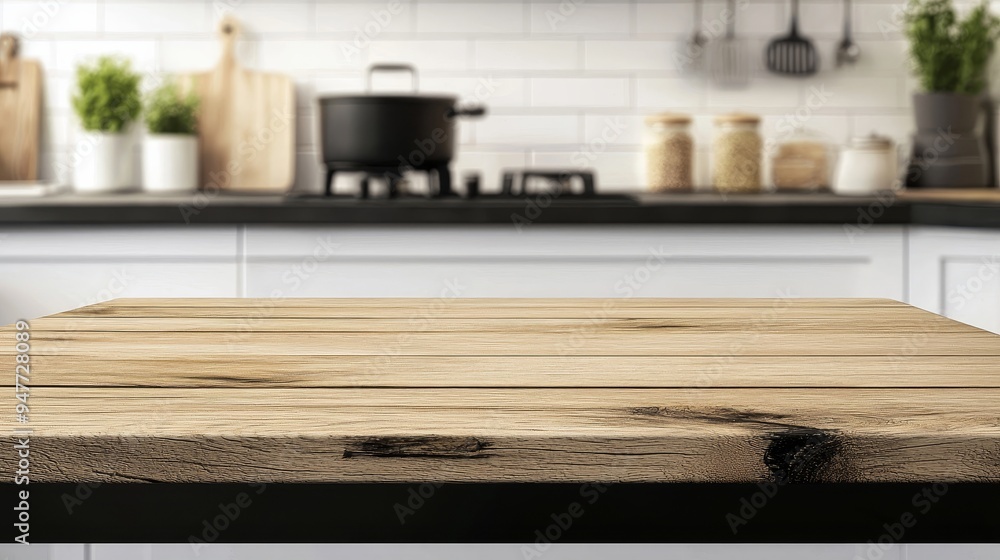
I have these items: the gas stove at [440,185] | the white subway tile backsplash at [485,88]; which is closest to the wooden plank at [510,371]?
the gas stove at [440,185]

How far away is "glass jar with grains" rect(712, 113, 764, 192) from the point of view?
2.59 m

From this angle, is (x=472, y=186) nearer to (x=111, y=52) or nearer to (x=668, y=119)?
(x=668, y=119)

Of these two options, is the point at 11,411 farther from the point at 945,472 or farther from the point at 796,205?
the point at 796,205

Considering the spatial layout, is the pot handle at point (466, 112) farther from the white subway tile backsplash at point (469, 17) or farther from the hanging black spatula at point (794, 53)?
the hanging black spatula at point (794, 53)

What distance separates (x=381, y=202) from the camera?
2.08 m

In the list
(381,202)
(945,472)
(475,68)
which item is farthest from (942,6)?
(945,472)

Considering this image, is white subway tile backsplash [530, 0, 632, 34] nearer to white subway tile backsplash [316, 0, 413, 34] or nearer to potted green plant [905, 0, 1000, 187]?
white subway tile backsplash [316, 0, 413, 34]

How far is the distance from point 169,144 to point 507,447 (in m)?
2.22

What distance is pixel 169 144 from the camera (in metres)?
2.59

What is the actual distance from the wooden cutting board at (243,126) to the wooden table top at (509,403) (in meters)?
1.76

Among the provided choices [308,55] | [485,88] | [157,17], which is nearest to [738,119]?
[485,88]

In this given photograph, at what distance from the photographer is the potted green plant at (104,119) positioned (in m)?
2.61

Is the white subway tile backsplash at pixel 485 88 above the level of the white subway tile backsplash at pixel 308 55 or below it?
below

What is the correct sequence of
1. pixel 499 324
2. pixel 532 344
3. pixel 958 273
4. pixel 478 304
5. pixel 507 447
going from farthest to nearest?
pixel 958 273
pixel 478 304
pixel 499 324
pixel 532 344
pixel 507 447
